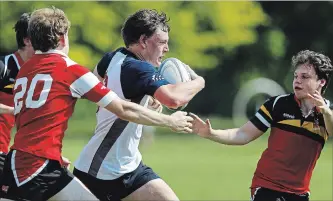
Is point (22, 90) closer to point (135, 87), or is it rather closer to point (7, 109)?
point (135, 87)

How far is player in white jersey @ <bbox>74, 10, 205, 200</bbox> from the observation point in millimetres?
6602

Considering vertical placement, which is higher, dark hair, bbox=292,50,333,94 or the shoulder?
dark hair, bbox=292,50,333,94

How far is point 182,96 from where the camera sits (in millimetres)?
6621

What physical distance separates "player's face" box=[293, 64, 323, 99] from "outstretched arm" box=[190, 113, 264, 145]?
0.46 m

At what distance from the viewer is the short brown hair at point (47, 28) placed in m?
6.08

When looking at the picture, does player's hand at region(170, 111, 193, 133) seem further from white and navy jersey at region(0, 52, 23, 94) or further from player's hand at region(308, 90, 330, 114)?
white and navy jersey at region(0, 52, 23, 94)

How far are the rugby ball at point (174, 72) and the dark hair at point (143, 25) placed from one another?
1.09 ft

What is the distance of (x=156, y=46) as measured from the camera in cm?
695

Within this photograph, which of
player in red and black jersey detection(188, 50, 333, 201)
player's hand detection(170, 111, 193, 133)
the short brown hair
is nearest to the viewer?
the short brown hair

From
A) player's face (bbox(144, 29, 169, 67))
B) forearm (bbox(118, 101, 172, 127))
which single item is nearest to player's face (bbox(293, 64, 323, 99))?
player's face (bbox(144, 29, 169, 67))

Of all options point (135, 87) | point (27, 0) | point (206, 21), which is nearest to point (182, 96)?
point (135, 87)

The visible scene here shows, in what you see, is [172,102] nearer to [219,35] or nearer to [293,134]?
[293,134]

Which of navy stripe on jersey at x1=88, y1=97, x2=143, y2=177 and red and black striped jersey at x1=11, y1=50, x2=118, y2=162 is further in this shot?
navy stripe on jersey at x1=88, y1=97, x2=143, y2=177

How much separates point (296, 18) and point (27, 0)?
1416cm
